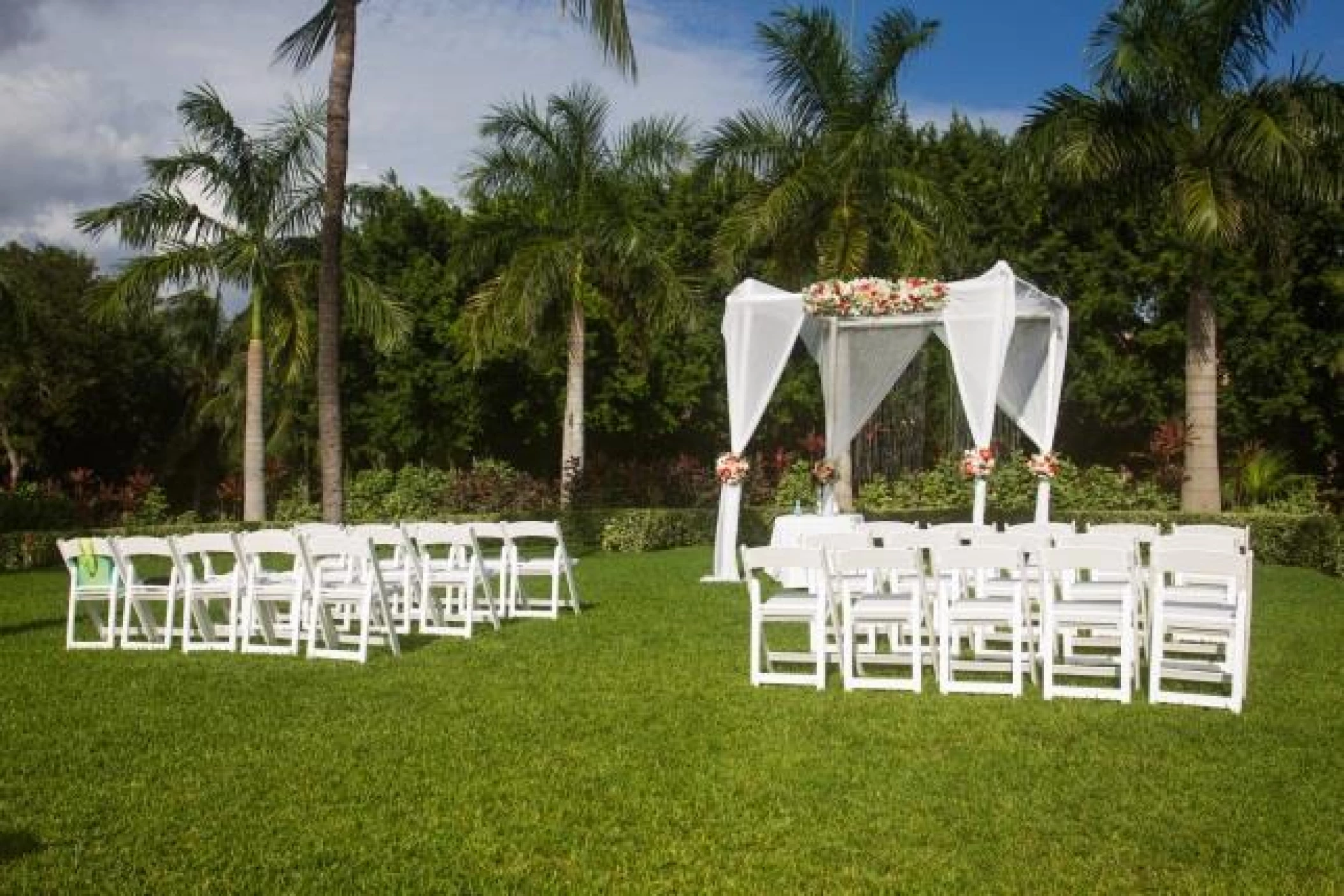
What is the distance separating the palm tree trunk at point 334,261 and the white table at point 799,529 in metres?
4.69

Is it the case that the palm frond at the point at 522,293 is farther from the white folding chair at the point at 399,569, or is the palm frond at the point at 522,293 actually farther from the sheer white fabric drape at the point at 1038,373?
the white folding chair at the point at 399,569

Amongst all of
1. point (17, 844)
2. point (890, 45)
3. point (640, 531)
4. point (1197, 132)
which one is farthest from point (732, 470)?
point (17, 844)

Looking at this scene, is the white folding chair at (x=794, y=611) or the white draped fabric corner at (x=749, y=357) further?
the white draped fabric corner at (x=749, y=357)

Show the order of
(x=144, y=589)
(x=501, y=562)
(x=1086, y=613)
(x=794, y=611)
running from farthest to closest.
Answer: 1. (x=501, y=562)
2. (x=144, y=589)
3. (x=794, y=611)
4. (x=1086, y=613)

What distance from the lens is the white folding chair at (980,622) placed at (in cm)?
723

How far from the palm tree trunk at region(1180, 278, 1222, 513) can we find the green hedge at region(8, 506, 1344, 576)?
1.75ft

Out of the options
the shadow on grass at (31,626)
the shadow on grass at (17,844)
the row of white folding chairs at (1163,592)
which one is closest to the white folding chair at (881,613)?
the row of white folding chairs at (1163,592)

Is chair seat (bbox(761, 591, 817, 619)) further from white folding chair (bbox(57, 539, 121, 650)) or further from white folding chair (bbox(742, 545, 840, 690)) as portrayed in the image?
white folding chair (bbox(57, 539, 121, 650))

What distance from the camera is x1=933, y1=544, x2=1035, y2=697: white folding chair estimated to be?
285 inches

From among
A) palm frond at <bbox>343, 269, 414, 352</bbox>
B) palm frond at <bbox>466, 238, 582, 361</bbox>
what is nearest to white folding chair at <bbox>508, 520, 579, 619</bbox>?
palm frond at <bbox>466, 238, 582, 361</bbox>

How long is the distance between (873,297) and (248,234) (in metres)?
10.6

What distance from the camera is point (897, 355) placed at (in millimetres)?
14555

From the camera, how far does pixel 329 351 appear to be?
14.3 m

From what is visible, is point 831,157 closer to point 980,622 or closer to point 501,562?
point 501,562
